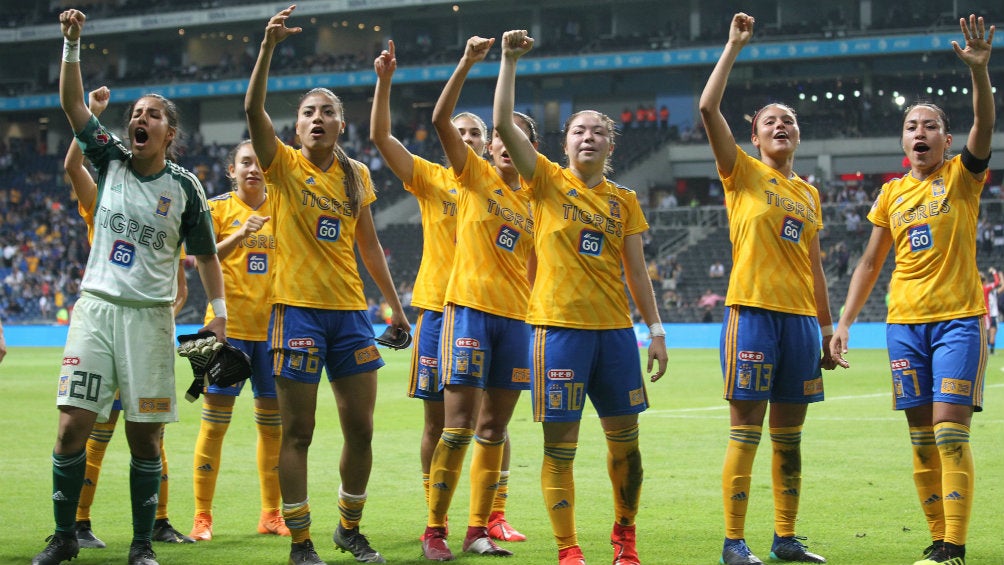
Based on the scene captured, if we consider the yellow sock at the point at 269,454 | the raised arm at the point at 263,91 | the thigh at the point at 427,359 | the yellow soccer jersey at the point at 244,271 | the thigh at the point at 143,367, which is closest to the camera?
the raised arm at the point at 263,91

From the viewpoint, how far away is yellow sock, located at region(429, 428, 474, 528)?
6531 mm

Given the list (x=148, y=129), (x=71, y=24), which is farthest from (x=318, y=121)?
(x=71, y=24)

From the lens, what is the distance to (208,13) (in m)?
52.9

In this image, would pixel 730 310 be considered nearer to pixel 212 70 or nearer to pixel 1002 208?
pixel 1002 208

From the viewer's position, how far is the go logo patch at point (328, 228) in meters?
6.32

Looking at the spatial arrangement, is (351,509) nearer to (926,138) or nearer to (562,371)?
(562,371)

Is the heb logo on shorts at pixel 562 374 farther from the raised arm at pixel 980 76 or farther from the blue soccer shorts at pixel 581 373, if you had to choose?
the raised arm at pixel 980 76

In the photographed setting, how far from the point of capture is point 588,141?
20.5ft

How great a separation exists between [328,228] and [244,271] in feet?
4.85

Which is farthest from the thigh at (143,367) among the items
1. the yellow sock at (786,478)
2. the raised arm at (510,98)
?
the yellow sock at (786,478)

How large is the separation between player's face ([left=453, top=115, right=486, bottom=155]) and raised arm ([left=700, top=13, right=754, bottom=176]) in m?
1.60

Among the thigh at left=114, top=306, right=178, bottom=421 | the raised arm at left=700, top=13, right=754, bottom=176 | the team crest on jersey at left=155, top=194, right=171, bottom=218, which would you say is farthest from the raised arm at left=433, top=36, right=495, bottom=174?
the thigh at left=114, top=306, right=178, bottom=421

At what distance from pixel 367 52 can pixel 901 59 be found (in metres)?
23.1

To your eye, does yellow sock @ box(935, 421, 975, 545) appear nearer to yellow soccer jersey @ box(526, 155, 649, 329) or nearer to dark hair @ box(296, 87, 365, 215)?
yellow soccer jersey @ box(526, 155, 649, 329)
